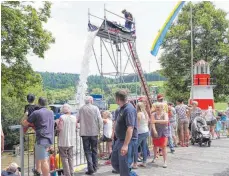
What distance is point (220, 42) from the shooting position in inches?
1335

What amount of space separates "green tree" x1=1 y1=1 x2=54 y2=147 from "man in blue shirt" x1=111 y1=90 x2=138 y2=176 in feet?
44.8

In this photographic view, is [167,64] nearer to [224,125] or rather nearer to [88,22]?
[88,22]

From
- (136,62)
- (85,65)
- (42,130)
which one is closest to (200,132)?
(42,130)

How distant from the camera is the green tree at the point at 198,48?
33.7 m

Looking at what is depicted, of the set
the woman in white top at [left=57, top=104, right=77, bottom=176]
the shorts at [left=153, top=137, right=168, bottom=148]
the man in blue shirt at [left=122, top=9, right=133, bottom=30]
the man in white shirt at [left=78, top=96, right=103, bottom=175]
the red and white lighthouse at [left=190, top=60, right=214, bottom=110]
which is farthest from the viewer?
the man in blue shirt at [left=122, top=9, right=133, bottom=30]

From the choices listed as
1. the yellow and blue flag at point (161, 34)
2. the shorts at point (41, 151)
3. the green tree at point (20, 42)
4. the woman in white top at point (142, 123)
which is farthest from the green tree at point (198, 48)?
the shorts at point (41, 151)

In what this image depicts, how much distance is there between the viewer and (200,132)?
12414mm

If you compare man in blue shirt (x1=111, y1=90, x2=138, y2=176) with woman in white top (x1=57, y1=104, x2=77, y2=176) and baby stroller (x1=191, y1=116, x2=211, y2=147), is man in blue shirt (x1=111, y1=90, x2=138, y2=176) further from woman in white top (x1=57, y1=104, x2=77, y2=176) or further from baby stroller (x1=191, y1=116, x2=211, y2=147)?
baby stroller (x1=191, y1=116, x2=211, y2=147)

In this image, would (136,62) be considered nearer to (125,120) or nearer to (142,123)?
(142,123)

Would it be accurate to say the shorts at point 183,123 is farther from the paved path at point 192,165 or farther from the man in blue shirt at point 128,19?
the man in blue shirt at point 128,19

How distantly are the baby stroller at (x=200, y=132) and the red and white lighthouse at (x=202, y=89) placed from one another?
852 centimetres

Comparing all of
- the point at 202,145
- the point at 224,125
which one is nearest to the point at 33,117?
the point at 202,145

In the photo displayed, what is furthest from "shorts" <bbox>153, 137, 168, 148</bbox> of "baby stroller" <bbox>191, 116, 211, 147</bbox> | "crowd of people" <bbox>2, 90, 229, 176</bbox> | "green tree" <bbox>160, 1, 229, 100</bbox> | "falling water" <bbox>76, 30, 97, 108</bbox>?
"green tree" <bbox>160, 1, 229, 100</bbox>

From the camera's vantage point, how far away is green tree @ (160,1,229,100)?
111 ft
